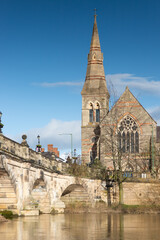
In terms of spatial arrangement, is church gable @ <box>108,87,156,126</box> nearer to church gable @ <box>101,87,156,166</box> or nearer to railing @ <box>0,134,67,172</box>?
church gable @ <box>101,87,156,166</box>

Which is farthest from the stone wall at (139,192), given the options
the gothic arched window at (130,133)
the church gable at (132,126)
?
the gothic arched window at (130,133)

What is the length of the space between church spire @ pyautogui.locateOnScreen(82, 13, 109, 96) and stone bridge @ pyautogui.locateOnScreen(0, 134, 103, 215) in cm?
3148

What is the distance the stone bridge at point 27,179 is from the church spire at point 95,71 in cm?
3148

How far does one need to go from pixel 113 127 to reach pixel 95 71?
15478mm

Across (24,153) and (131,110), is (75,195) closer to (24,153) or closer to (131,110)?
(24,153)

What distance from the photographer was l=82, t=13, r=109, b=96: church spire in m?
72.8

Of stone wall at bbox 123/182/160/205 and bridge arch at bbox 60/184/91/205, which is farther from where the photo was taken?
stone wall at bbox 123/182/160/205

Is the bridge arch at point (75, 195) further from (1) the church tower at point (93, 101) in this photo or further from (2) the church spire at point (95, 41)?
(2) the church spire at point (95, 41)

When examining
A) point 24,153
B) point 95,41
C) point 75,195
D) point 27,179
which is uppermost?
point 95,41

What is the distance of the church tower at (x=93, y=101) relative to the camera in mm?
68812

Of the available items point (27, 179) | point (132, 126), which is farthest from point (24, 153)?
point (132, 126)

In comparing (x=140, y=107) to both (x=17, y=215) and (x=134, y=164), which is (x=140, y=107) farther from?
(x=17, y=215)

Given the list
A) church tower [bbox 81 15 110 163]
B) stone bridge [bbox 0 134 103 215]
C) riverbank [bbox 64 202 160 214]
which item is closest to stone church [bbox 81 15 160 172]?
church tower [bbox 81 15 110 163]

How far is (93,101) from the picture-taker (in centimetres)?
7250
